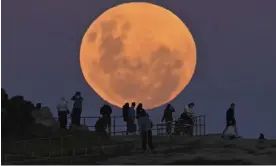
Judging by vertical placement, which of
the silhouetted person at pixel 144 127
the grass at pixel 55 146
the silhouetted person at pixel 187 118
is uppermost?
the silhouetted person at pixel 187 118

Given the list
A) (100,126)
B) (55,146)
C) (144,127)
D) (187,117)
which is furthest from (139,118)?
(187,117)

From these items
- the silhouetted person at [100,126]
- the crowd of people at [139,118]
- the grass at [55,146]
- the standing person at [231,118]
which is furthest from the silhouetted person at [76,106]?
the standing person at [231,118]

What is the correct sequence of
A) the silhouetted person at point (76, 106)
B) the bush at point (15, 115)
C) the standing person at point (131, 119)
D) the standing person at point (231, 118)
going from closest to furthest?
1. the bush at point (15, 115)
2. the silhouetted person at point (76, 106)
3. the standing person at point (231, 118)
4. the standing person at point (131, 119)

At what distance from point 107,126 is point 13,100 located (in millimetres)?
5928

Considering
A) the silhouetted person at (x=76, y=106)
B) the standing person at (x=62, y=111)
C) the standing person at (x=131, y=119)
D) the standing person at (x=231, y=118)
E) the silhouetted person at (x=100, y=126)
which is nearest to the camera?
the standing person at (x=62, y=111)

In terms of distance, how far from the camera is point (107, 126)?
95.8 ft

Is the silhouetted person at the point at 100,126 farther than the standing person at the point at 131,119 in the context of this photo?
No

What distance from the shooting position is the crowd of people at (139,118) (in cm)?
2430

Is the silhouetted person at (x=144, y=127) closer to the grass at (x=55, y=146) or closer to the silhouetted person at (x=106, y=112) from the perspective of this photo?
the grass at (x=55, y=146)

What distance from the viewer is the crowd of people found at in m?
24.3

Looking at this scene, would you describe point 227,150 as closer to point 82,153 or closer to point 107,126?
point 82,153

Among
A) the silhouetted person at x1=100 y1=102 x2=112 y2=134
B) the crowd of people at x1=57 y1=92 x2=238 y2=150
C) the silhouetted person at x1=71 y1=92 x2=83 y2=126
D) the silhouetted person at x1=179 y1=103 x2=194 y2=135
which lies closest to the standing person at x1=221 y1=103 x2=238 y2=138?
the crowd of people at x1=57 y1=92 x2=238 y2=150

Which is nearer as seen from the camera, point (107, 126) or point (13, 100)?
point (13, 100)

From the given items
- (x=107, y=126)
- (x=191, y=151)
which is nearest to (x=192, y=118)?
(x=107, y=126)
